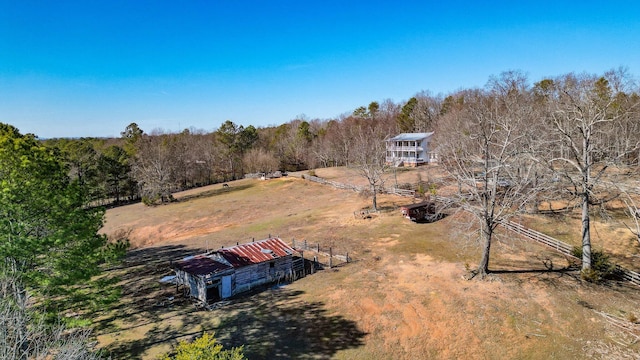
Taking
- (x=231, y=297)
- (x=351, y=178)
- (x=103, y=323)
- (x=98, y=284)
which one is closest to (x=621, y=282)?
(x=231, y=297)

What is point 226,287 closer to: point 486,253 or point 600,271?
point 486,253

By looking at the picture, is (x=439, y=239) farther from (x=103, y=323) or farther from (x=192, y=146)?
(x=192, y=146)

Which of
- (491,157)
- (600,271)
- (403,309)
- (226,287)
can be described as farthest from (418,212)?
(226,287)

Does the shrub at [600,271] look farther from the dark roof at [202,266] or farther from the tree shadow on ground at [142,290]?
the tree shadow on ground at [142,290]

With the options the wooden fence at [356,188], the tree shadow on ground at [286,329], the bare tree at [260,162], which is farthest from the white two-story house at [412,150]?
the tree shadow on ground at [286,329]

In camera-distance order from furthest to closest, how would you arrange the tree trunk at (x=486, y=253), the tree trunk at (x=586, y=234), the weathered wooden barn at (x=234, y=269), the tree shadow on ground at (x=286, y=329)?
the weathered wooden barn at (x=234, y=269), the tree trunk at (x=486, y=253), the tree trunk at (x=586, y=234), the tree shadow on ground at (x=286, y=329)

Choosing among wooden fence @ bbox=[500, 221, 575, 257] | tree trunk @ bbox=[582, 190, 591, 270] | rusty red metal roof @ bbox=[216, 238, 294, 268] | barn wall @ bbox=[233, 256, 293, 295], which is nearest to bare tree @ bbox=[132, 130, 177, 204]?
rusty red metal roof @ bbox=[216, 238, 294, 268]

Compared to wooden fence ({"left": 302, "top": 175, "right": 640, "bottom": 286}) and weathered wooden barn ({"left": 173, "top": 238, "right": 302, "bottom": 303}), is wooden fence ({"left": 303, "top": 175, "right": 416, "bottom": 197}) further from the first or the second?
weathered wooden barn ({"left": 173, "top": 238, "right": 302, "bottom": 303})
